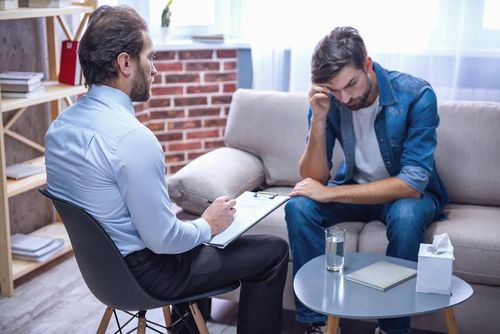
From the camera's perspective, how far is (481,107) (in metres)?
2.91

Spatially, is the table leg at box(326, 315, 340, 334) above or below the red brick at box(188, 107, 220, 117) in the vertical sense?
below

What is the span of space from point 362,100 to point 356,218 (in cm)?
46

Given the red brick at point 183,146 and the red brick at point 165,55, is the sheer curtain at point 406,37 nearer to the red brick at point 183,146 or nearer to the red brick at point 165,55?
the red brick at point 165,55

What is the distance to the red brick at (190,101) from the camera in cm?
421

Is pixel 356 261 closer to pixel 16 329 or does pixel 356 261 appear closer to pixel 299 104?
pixel 299 104

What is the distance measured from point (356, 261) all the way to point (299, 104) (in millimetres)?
1070

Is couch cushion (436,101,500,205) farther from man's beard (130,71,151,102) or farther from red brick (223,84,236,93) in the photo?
red brick (223,84,236,93)

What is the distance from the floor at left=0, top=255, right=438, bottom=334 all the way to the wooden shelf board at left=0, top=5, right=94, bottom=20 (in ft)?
3.84

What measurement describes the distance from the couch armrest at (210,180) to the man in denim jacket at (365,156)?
0.32 meters

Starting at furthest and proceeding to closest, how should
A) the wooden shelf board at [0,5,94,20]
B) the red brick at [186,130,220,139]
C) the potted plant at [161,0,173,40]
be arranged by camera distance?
1. the red brick at [186,130,220,139]
2. the potted plant at [161,0,173,40]
3. the wooden shelf board at [0,5,94,20]

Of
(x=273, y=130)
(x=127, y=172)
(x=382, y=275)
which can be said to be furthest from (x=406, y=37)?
(x=127, y=172)

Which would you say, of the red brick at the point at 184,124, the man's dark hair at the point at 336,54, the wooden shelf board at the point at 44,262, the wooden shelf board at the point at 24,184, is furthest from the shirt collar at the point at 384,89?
the red brick at the point at 184,124

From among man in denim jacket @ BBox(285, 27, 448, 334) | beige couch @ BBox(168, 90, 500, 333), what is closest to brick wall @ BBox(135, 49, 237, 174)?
beige couch @ BBox(168, 90, 500, 333)

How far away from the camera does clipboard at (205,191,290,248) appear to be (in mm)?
2109
